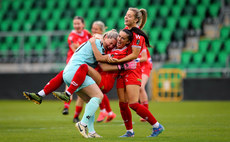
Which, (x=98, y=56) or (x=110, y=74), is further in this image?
(x=110, y=74)

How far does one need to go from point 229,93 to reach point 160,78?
306cm

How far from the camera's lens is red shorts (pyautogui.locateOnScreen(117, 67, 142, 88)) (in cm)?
603

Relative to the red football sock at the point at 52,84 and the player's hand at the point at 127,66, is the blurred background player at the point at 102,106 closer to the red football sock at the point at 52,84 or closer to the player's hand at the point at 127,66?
the red football sock at the point at 52,84

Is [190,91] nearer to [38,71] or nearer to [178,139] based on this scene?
[38,71]

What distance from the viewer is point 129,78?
19.8 feet

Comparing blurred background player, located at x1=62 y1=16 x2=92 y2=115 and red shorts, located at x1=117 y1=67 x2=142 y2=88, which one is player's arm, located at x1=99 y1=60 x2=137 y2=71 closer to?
red shorts, located at x1=117 y1=67 x2=142 y2=88

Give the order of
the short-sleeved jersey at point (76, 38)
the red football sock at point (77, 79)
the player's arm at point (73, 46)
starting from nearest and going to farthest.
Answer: the red football sock at point (77, 79)
the player's arm at point (73, 46)
the short-sleeved jersey at point (76, 38)

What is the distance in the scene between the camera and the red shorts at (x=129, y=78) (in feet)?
19.8

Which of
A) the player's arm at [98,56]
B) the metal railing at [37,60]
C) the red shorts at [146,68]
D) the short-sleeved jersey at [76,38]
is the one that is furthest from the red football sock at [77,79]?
the metal railing at [37,60]

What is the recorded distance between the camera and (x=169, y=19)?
65.4 ft

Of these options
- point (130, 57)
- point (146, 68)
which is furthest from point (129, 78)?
point (146, 68)

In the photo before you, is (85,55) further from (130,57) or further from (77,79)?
(130,57)

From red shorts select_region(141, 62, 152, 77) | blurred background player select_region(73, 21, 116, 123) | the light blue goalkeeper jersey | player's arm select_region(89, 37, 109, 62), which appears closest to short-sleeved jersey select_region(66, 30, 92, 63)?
blurred background player select_region(73, 21, 116, 123)

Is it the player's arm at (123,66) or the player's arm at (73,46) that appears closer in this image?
the player's arm at (123,66)
